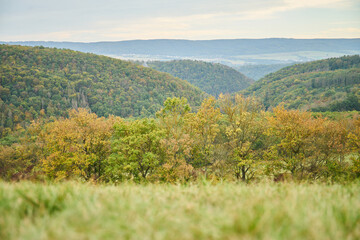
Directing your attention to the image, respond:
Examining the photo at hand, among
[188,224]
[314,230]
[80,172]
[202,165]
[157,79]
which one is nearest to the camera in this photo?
[314,230]

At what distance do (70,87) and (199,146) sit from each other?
15464 cm

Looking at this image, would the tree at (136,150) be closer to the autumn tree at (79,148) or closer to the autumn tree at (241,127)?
the autumn tree at (79,148)

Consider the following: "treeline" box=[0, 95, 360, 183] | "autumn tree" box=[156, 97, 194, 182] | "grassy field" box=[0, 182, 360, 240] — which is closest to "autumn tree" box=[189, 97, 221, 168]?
"treeline" box=[0, 95, 360, 183]

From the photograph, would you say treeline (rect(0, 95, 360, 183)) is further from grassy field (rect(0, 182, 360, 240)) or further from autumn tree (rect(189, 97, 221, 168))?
grassy field (rect(0, 182, 360, 240))

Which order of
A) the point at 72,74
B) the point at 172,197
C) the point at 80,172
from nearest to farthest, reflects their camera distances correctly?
the point at 172,197 → the point at 80,172 → the point at 72,74

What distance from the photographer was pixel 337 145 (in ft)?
70.3

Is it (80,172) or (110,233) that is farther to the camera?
(80,172)

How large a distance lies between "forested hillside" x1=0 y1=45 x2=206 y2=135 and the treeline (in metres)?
105

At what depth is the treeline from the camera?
69.6 ft

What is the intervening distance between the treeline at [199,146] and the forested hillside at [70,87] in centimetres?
10544

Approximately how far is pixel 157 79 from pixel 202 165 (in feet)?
578

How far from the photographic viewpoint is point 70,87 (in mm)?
158875

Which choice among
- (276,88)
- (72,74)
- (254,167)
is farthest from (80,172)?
(276,88)

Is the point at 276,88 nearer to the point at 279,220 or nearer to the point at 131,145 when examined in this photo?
the point at 131,145
